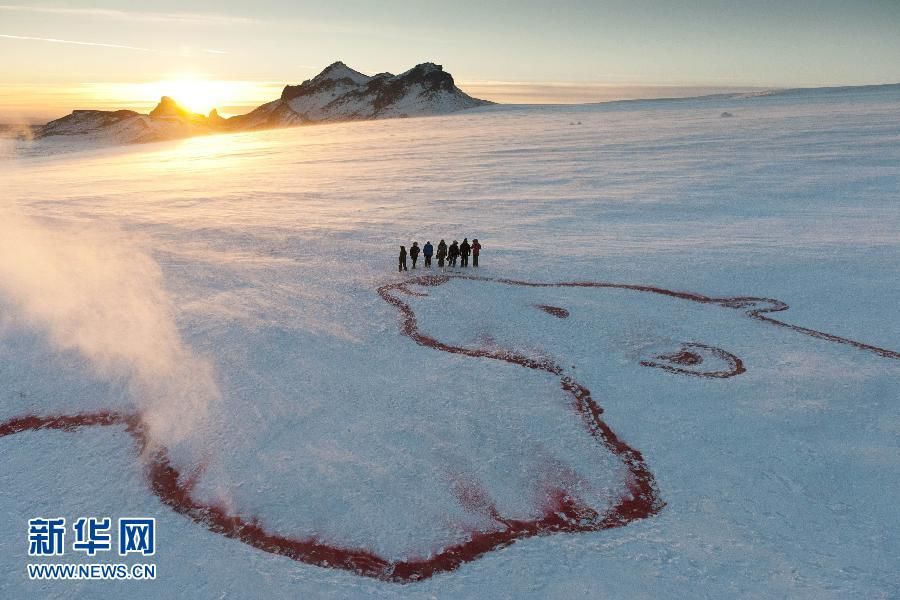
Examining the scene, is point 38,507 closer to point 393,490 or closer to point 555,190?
point 393,490

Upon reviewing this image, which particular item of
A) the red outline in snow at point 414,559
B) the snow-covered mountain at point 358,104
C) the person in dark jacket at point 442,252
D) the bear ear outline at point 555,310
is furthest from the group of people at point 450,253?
the snow-covered mountain at point 358,104

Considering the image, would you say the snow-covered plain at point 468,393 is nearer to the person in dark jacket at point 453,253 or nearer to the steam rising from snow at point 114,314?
the steam rising from snow at point 114,314

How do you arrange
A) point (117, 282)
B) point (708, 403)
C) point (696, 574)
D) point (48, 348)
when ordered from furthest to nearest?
1. point (117, 282)
2. point (48, 348)
3. point (708, 403)
4. point (696, 574)

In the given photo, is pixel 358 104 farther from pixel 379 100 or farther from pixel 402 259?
pixel 402 259

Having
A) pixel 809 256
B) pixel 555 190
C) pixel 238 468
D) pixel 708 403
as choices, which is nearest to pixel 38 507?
pixel 238 468

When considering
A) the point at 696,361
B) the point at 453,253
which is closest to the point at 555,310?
the point at 696,361

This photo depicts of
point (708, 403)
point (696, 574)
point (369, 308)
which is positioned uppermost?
point (369, 308)

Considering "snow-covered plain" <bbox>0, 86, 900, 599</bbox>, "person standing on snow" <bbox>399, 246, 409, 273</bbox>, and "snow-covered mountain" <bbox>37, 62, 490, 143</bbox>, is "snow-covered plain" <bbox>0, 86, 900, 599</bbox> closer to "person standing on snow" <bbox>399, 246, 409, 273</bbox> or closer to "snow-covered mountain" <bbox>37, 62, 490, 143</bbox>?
"person standing on snow" <bbox>399, 246, 409, 273</bbox>
